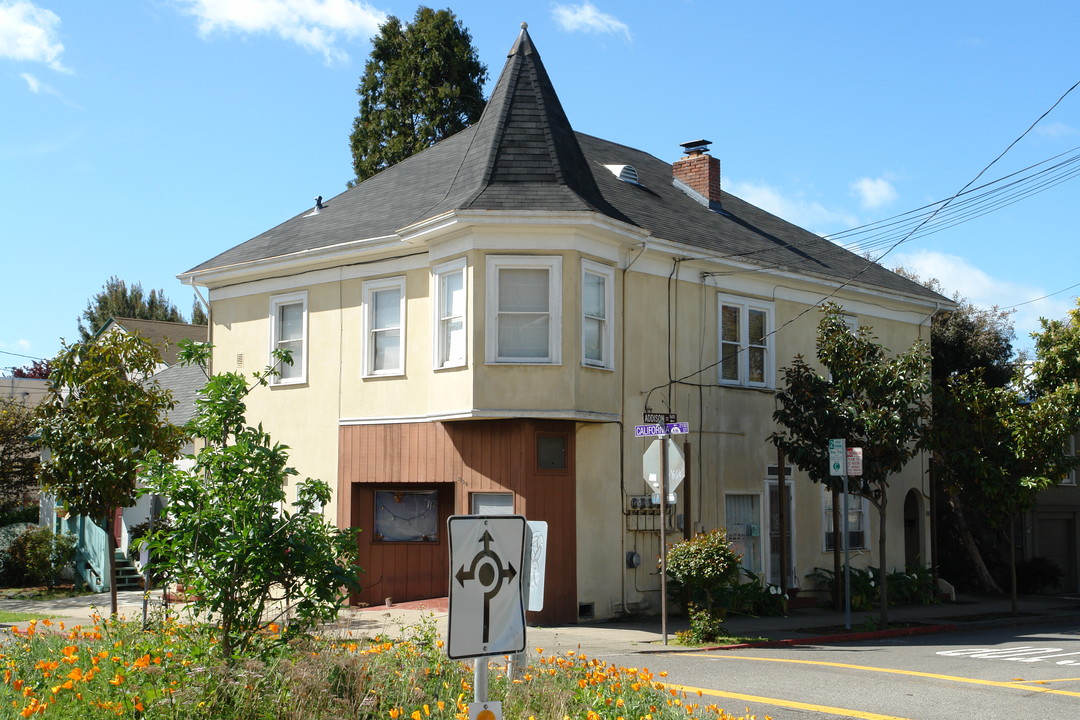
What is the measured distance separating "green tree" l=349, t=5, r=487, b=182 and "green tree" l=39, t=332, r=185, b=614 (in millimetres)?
24651

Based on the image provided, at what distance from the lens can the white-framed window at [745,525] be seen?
68.7 feet

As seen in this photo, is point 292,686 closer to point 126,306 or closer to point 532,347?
point 532,347

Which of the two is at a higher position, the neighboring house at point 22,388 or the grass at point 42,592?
the neighboring house at point 22,388

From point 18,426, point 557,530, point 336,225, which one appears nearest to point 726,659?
point 557,530

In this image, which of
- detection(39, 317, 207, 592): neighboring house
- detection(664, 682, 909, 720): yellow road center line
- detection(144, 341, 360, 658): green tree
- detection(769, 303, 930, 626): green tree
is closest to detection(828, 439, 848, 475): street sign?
detection(769, 303, 930, 626): green tree

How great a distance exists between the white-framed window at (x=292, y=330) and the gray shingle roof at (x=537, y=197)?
95cm

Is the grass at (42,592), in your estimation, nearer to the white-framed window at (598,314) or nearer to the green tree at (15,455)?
the green tree at (15,455)

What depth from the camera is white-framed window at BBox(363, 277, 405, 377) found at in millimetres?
19875

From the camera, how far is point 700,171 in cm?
2530

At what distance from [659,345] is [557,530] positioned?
13.4ft

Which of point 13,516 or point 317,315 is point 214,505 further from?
point 13,516

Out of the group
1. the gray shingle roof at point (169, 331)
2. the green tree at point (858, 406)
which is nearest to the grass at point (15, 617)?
the green tree at point (858, 406)

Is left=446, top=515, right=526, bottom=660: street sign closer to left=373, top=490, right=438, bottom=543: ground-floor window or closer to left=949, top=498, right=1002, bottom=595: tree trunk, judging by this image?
left=373, top=490, right=438, bottom=543: ground-floor window

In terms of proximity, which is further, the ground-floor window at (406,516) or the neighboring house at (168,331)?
the neighboring house at (168,331)
